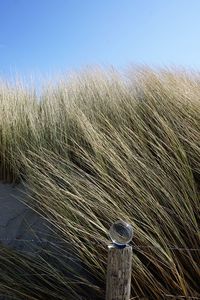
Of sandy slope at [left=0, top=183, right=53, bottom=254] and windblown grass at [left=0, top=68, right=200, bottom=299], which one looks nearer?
windblown grass at [left=0, top=68, right=200, bottom=299]

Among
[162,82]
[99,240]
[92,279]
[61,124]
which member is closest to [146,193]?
[99,240]

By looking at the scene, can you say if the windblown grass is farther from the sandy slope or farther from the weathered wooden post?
the weathered wooden post

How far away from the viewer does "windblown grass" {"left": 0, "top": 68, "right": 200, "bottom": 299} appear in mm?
2502

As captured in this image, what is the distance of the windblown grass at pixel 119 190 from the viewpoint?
8.21ft

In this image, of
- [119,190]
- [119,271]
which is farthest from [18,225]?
[119,271]

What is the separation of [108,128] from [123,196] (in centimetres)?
99

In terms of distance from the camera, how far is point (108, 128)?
3.63 m

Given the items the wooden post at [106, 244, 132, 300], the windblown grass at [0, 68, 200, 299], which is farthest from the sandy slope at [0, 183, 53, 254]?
the wooden post at [106, 244, 132, 300]

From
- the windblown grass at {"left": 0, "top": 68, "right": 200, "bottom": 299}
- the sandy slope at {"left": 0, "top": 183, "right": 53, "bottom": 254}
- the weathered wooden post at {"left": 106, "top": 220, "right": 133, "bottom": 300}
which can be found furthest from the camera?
the sandy slope at {"left": 0, "top": 183, "right": 53, "bottom": 254}

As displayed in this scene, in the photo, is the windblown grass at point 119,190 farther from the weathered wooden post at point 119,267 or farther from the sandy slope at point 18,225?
the weathered wooden post at point 119,267

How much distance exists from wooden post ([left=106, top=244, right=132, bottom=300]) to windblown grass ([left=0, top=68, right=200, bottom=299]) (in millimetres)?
448

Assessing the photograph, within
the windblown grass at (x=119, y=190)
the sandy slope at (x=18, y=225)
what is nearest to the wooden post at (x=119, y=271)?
the windblown grass at (x=119, y=190)

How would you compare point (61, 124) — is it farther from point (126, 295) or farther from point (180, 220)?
point (126, 295)

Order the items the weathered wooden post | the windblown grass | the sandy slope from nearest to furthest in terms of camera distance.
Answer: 1. the weathered wooden post
2. the windblown grass
3. the sandy slope
